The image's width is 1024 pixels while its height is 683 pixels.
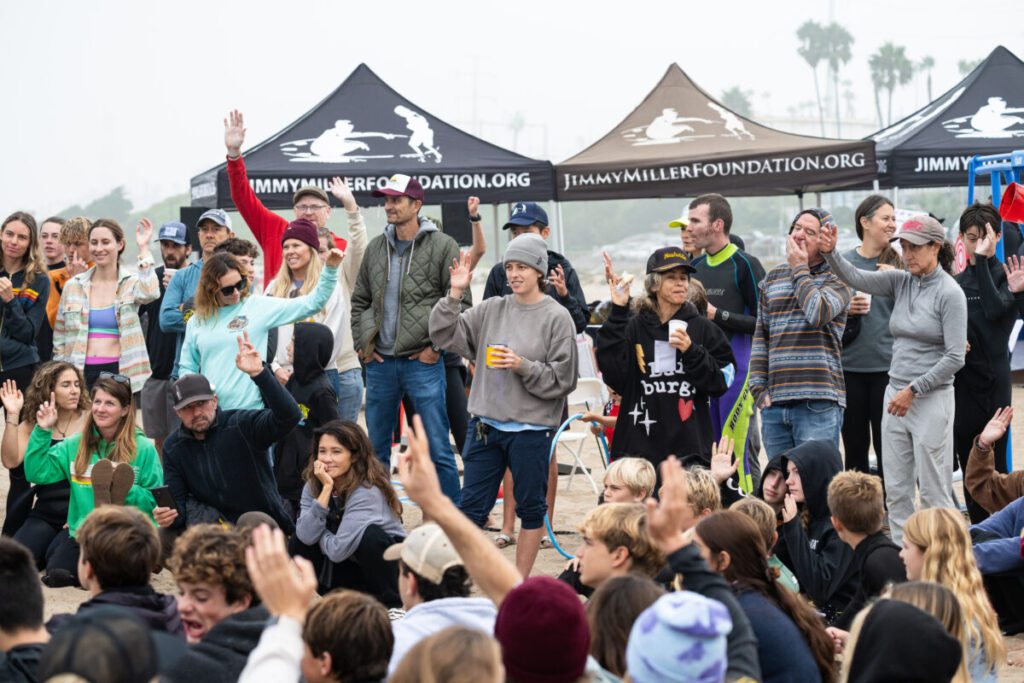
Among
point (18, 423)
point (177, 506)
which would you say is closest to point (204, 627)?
point (177, 506)

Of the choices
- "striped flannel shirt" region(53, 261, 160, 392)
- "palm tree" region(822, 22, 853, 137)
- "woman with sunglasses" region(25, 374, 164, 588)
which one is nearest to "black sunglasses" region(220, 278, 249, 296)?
"woman with sunglasses" region(25, 374, 164, 588)

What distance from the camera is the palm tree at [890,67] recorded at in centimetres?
9475

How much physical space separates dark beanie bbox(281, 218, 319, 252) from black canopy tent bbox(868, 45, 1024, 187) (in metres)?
6.89

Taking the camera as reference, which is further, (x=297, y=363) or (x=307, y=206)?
(x=307, y=206)

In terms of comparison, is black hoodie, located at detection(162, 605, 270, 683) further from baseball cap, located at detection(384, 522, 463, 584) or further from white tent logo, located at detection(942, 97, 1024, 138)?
white tent logo, located at detection(942, 97, 1024, 138)

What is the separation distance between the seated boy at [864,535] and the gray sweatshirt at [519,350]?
155cm

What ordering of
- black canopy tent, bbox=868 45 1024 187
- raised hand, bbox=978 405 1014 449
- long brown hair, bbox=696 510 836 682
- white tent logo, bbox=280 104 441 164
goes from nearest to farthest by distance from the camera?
1. long brown hair, bbox=696 510 836 682
2. raised hand, bbox=978 405 1014 449
3. white tent logo, bbox=280 104 441 164
4. black canopy tent, bbox=868 45 1024 187

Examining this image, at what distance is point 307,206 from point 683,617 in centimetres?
528

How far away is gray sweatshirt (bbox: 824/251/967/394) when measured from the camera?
6.07 m

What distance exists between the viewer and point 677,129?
1267 centimetres

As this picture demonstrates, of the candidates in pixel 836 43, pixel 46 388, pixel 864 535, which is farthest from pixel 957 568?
pixel 836 43

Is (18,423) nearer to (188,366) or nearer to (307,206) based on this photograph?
(188,366)

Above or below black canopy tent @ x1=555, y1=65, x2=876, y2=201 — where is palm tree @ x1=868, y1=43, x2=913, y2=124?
above

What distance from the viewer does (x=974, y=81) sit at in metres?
12.9
